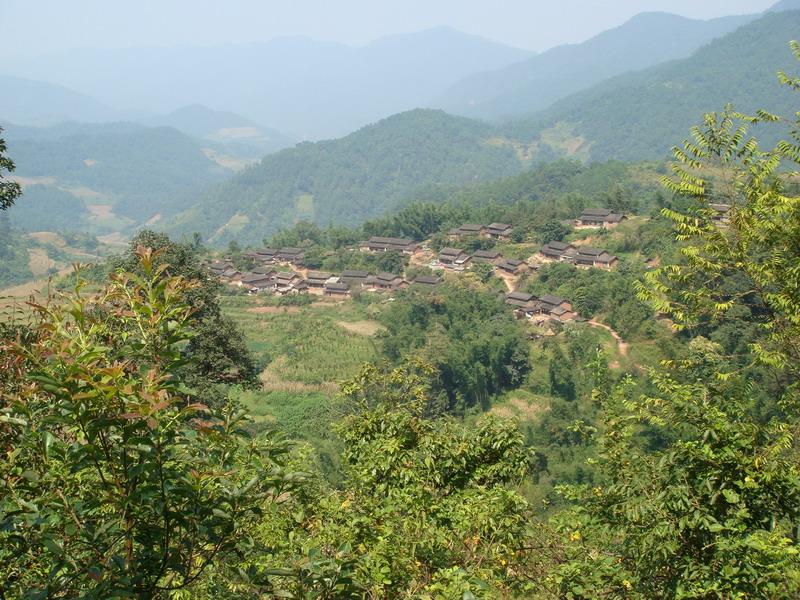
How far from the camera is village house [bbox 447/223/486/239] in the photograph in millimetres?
55062

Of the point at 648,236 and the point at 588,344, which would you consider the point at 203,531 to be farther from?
the point at 648,236

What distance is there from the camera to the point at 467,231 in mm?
55500

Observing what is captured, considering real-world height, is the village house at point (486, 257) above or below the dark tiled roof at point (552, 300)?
above

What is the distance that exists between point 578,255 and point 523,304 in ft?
30.0

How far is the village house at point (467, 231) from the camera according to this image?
181 feet

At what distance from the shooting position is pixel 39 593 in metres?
1.95

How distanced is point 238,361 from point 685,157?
10.5m

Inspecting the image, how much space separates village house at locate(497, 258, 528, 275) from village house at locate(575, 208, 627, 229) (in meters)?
10.4

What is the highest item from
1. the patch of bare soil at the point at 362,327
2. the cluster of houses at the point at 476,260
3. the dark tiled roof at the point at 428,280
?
the cluster of houses at the point at 476,260

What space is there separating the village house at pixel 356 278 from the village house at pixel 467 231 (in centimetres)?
1097

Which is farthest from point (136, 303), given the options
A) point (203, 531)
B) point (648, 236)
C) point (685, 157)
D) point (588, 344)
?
point (648, 236)

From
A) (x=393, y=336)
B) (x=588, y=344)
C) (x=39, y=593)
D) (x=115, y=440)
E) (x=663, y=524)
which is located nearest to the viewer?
(x=39, y=593)

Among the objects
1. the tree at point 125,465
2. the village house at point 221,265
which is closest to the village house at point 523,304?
the village house at point 221,265

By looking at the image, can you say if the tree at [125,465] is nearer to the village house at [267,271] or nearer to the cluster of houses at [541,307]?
the cluster of houses at [541,307]
